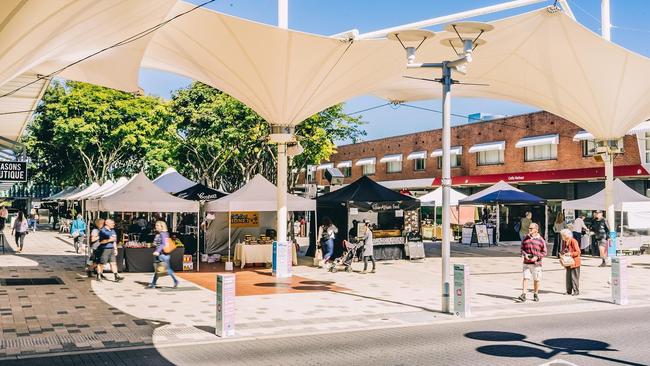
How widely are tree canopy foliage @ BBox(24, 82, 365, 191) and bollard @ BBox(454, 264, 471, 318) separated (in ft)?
83.6

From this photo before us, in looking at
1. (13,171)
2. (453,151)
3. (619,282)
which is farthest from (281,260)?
(453,151)

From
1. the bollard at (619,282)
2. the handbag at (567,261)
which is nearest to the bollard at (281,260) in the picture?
the handbag at (567,261)

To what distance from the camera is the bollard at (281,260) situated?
19.5m

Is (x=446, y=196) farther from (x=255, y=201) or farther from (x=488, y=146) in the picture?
(x=488, y=146)

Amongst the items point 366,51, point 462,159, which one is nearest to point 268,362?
point 366,51

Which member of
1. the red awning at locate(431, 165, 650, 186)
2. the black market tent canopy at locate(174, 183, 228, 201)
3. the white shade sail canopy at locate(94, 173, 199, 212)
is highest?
the red awning at locate(431, 165, 650, 186)

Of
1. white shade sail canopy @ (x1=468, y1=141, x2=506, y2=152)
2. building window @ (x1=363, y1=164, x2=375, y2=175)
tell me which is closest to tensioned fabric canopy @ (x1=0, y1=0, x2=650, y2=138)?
white shade sail canopy @ (x1=468, y1=141, x2=506, y2=152)

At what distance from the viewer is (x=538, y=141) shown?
39625 mm

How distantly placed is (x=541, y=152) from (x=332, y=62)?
2544 cm

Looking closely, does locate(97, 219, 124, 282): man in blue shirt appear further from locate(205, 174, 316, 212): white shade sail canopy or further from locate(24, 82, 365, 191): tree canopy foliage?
locate(24, 82, 365, 191): tree canopy foliage

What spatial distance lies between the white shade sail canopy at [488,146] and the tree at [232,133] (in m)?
8.70

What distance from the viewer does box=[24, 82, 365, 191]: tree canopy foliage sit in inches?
1513

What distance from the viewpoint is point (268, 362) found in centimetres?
904

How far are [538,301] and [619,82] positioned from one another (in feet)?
38.4
